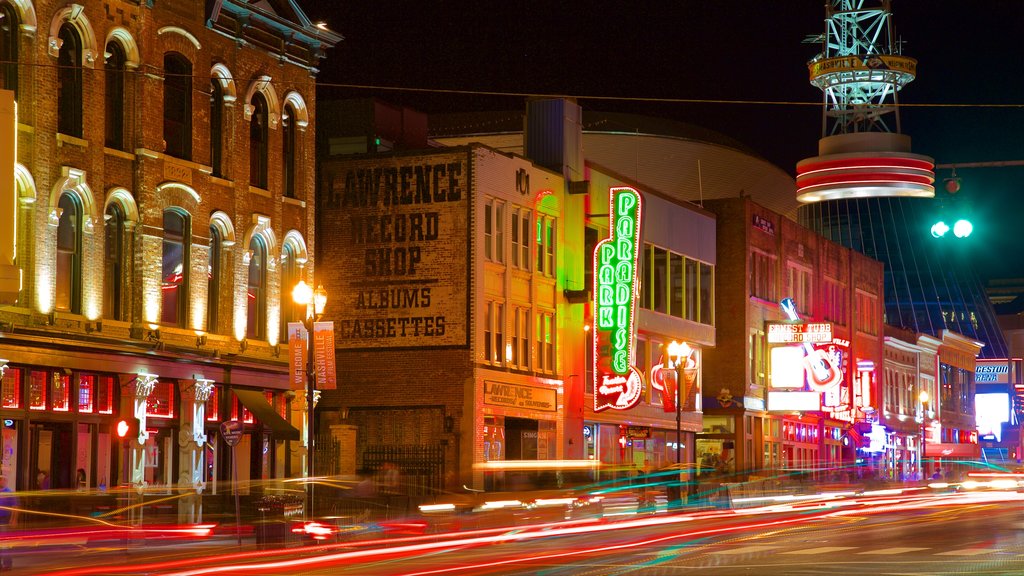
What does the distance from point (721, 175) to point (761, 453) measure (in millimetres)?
22714

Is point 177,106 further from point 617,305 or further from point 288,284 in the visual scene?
point 617,305

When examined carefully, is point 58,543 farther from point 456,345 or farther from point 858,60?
point 456,345

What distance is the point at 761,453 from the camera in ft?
222

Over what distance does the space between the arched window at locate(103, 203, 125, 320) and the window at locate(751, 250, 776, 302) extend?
35791mm

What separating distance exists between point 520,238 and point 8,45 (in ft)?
65.6

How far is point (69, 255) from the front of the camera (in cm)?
3550

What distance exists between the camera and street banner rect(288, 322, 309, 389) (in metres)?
40.9

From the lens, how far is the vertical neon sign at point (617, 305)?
50938mm

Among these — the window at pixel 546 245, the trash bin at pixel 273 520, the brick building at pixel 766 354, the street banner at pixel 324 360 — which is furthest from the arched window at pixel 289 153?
the brick building at pixel 766 354

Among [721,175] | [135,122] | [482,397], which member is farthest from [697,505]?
[721,175]

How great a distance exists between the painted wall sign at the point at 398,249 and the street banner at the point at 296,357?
21.4 ft

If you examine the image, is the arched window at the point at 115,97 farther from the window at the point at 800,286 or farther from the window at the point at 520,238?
the window at the point at 800,286

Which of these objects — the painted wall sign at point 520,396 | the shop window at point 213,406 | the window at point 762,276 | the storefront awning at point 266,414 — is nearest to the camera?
the shop window at point 213,406

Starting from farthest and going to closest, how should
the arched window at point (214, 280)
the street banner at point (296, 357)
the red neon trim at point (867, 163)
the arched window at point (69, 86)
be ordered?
1. the street banner at point (296, 357)
2. the arched window at point (214, 280)
3. the arched window at point (69, 86)
4. the red neon trim at point (867, 163)
